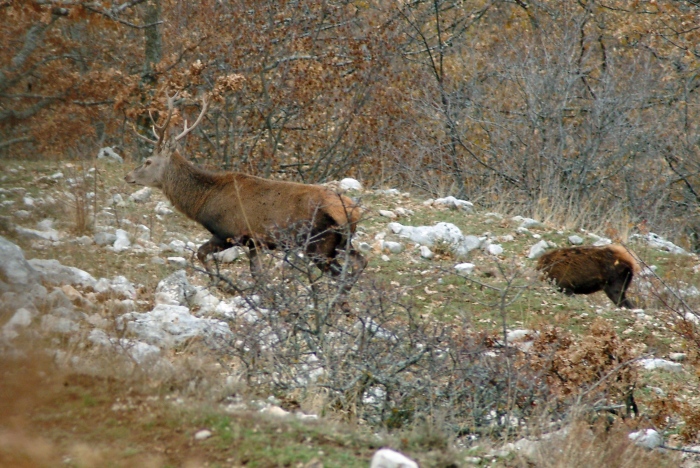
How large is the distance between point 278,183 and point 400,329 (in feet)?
12.1

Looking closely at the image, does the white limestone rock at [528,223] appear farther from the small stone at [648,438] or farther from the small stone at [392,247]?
the small stone at [648,438]

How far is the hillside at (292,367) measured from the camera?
4516mm

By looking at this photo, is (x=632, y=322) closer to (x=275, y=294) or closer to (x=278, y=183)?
(x=278, y=183)

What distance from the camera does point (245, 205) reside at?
32.9ft

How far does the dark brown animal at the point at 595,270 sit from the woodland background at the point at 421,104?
312 centimetres

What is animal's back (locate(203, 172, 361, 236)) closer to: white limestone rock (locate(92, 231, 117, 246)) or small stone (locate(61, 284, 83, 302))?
white limestone rock (locate(92, 231, 117, 246))

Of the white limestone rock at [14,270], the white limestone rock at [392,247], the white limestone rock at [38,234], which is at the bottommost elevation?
the white limestone rock at [392,247]

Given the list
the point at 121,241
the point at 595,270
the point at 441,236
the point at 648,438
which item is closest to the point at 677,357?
the point at 595,270

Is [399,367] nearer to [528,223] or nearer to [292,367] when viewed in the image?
[292,367]

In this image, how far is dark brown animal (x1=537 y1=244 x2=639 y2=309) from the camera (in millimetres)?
10906

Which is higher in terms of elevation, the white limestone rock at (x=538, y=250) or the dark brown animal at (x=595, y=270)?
the dark brown animal at (x=595, y=270)

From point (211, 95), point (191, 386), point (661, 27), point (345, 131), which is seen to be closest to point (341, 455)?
point (191, 386)

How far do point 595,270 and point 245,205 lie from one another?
4406 mm

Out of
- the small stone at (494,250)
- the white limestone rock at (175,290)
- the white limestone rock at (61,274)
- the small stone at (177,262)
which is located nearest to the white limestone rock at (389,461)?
the white limestone rock at (175,290)
